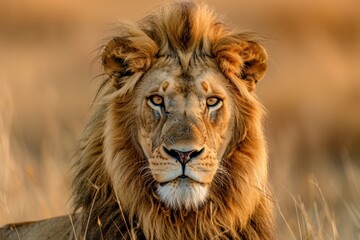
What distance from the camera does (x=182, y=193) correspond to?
267 inches

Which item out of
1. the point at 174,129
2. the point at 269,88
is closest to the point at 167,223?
the point at 174,129

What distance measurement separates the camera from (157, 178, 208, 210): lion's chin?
6750 millimetres

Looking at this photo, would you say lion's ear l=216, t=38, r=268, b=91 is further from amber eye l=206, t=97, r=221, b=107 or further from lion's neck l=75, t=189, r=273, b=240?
lion's neck l=75, t=189, r=273, b=240

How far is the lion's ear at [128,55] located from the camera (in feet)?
23.8

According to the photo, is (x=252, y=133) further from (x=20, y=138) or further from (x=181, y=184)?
(x=20, y=138)

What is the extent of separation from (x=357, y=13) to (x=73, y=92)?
6.82m

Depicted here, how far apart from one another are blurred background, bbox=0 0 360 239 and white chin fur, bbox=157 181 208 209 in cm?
409

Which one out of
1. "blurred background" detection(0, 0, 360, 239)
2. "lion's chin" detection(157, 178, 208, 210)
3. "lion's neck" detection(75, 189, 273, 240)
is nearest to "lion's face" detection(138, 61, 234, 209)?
"lion's chin" detection(157, 178, 208, 210)

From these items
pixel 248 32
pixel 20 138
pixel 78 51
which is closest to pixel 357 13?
pixel 78 51

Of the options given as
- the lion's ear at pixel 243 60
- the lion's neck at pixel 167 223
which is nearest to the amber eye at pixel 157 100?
the lion's ear at pixel 243 60

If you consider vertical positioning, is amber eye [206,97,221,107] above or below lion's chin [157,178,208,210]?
above

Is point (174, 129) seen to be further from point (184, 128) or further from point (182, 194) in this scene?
point (182, 194)

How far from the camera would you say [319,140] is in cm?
1759

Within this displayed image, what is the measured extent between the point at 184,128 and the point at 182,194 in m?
0.35
